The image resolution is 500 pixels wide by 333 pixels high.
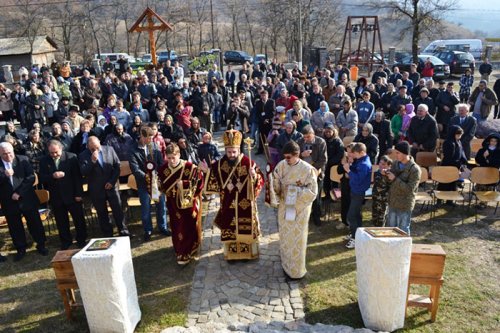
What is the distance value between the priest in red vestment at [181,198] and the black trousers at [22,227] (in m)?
2.31

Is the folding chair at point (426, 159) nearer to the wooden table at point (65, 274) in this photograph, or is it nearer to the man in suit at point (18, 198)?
the wooden table at point (65, 274)

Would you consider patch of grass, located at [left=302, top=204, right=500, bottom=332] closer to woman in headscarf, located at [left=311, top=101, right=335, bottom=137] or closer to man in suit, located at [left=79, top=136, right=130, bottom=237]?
woman in headscarf, located at [left=311, top=101, right=335, bottom=137]

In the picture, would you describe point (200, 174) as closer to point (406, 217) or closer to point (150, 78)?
point (406, 217)

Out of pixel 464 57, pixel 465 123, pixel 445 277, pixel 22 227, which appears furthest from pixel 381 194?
pixel 464 57

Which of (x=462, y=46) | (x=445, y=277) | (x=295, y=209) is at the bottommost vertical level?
(x=445, y=277)

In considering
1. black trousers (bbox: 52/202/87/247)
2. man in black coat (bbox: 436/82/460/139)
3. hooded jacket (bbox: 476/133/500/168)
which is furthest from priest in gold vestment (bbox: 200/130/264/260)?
man in black coat (bbox: 436/82/460/139)

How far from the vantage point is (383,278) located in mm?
4789

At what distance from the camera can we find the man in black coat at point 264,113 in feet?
37.7

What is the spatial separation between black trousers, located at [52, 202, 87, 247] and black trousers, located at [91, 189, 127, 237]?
29 cm

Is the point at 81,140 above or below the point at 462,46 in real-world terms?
below

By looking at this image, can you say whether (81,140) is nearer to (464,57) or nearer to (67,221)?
(67,221)

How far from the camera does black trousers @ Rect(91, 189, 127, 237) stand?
7.27 meters

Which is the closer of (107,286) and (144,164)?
(107,286)

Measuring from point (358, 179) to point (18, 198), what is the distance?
5.25 meters
